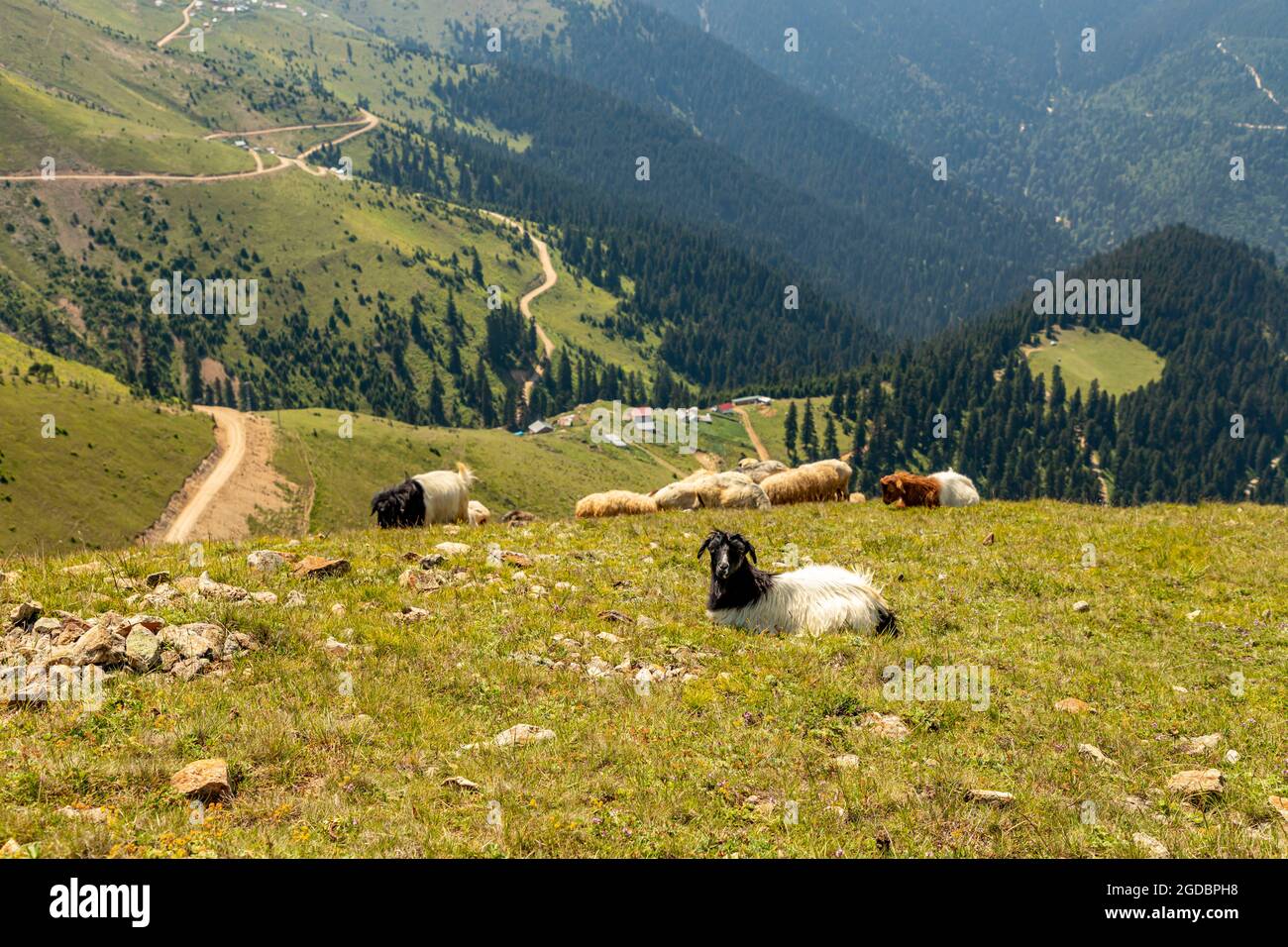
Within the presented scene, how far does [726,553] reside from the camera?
1642 centimetres

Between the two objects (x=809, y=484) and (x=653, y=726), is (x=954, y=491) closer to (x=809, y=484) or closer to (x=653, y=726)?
(x=809, y=484)

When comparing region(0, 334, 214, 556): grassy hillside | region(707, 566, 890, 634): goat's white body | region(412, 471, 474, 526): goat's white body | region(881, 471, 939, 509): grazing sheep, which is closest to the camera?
region(707, 566, 890, 634): goat's white body

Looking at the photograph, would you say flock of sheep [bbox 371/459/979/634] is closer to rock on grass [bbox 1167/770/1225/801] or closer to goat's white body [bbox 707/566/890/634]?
goat's white body [bbox 707/566/890/634]

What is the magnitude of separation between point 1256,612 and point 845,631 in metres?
8.93

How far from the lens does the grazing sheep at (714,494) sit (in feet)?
113

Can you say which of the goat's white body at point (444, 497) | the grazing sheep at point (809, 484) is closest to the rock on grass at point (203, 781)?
the goat's white body at point (444, 497)

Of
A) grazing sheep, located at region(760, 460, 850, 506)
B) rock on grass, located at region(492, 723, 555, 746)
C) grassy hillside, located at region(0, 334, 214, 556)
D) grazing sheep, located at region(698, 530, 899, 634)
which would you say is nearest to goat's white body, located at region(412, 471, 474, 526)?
grazing sheep, located at region(760, 460, 850, 506)

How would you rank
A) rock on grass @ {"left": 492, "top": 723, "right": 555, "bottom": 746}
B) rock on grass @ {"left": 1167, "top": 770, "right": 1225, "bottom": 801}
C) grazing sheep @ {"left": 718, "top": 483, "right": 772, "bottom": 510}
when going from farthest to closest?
1. grazing sheep @ {"left": 718, "top": 483, "right": 772, "bottom": 510}
2. rock on grass @ {"left": 492, "top": 723, "right": 555, "bottom": 746}
3. rock on grass @ {"left": 1167, "top": 770, "right": 1225, "bottom": 801}

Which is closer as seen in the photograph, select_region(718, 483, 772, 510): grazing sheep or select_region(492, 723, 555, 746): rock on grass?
select_region(492, 723, 555, 746): rock on grass

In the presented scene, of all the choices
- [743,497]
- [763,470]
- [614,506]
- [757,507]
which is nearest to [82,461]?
[763,470]

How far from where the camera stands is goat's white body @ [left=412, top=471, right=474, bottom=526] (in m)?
31.8

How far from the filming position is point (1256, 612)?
16.8 m
